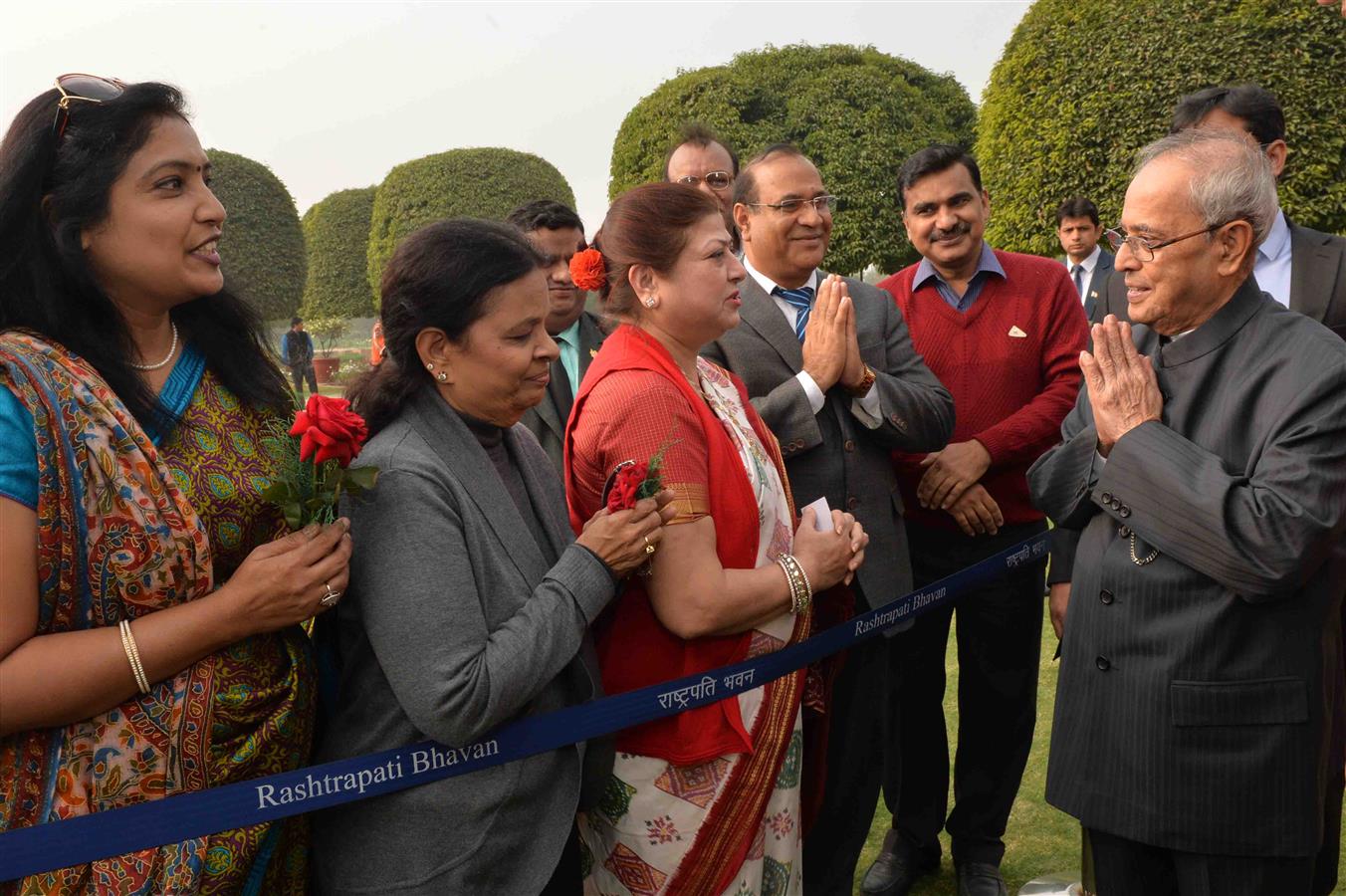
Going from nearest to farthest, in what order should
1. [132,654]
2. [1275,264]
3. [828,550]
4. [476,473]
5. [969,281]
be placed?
[132,654] → [476,473] → [828,550] → [1275,264] → [969,281]

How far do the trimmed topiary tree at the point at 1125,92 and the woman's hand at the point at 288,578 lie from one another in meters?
10.7

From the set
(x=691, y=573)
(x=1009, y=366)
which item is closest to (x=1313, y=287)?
(x=1009, y=366)

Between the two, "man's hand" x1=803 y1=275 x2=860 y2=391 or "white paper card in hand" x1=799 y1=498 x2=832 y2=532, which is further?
"man's hand" x1=803 y1=275 x2=860 y2=391

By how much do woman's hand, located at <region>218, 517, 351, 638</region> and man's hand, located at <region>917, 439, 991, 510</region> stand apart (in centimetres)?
245

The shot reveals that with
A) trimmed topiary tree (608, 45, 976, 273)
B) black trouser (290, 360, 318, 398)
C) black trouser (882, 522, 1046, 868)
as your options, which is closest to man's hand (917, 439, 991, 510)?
black trouser (882, 522, 1046, 868)

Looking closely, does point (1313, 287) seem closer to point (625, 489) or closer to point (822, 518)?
point (822, 518)

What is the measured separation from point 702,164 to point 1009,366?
1.91 meters

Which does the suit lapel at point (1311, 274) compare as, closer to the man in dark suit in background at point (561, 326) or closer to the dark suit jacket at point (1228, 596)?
the dark suit jacket at point (1228, 596)

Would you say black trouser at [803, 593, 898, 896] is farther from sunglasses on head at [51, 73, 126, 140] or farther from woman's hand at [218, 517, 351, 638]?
sunglasses on head at [51, 73, 126, 140]

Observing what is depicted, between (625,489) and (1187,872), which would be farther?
(1187,872)

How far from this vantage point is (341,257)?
132ft

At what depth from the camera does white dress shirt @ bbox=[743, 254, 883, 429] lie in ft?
11.7

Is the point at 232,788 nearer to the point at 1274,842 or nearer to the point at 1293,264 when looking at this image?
the point at 1274,842

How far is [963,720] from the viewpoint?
4359 mm
